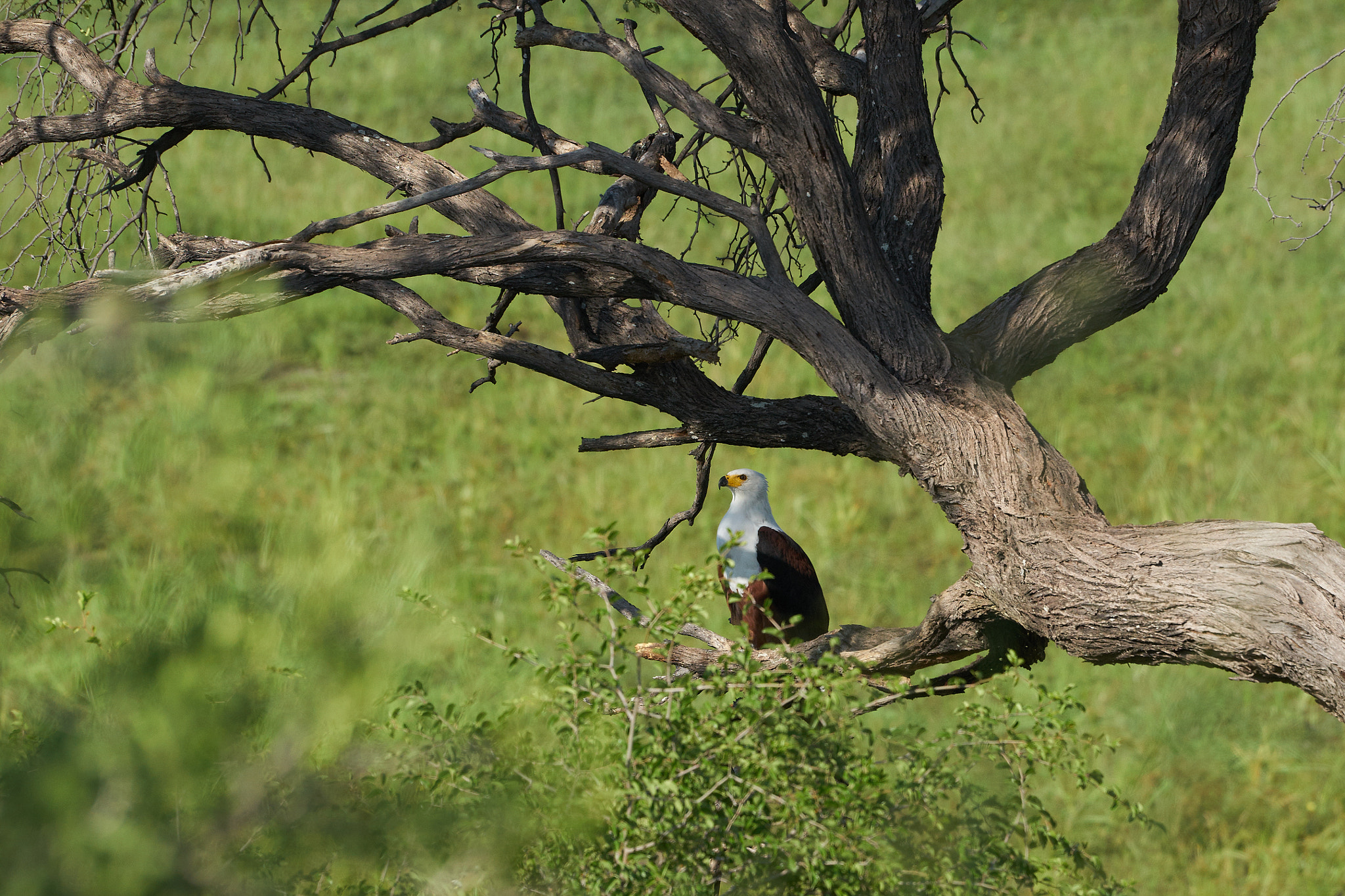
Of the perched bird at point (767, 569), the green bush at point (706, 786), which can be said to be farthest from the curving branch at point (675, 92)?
the perched bird at point (767, 569)

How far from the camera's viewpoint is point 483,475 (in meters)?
12.2

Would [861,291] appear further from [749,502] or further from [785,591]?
[749,502]

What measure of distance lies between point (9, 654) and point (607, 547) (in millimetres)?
1520

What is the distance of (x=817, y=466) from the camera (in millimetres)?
12242

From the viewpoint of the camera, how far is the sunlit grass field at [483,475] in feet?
4.42

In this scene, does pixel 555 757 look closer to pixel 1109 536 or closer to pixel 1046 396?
pixel 1109 536

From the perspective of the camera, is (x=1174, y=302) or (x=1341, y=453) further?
(x=1174, y=302)

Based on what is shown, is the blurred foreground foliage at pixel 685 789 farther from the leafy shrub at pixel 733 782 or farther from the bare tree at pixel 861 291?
the bare tree at pixel 861 291

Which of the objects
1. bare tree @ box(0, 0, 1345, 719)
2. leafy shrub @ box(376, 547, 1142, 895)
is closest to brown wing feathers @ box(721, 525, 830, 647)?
bare tree @ box(0, 0, 1345, 719)

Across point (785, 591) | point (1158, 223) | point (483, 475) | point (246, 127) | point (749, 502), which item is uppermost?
point (483, 475)

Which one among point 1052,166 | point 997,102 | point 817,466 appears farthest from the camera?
point 997,102

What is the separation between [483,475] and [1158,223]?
9736 millimetres

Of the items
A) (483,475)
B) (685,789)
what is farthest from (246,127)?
(483,475)

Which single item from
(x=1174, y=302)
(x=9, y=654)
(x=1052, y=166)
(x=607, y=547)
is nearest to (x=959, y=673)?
(x=607, y=547)
